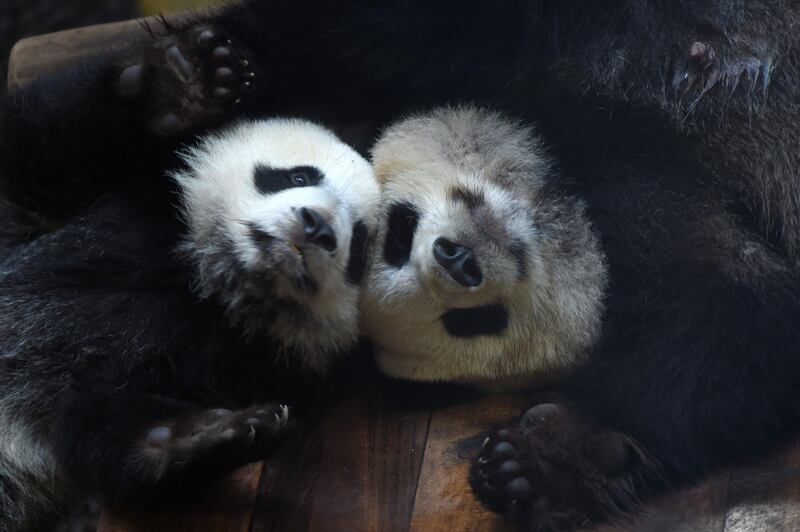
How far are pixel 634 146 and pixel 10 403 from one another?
161cm

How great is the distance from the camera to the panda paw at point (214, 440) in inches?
80.3

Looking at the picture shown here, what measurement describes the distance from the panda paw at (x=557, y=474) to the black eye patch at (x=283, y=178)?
2.39 ft

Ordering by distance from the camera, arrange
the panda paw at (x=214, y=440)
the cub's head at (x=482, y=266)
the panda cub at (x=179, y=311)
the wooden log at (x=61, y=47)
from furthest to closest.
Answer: the wooden log at (x=61, y=47) → the cub's head at (x=482, y=266) → the panda cub at (x=179, y=311) → the panda paw at (x=214, y=440)

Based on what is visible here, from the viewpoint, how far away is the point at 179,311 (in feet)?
7.80

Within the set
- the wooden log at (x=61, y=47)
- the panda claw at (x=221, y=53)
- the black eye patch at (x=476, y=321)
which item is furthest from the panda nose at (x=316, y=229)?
the wooden log at (x=61, y=47)

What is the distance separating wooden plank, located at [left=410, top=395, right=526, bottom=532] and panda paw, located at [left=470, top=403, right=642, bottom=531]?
0.04 metres

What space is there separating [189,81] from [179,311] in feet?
1.82

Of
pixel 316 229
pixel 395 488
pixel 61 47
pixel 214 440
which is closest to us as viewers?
pixel 214 440

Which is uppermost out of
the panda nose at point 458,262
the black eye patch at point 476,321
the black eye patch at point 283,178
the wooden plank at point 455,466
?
the black eye patch at point 283,178

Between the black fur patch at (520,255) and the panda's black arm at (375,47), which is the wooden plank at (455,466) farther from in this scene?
the panda's black arm at (375,47)

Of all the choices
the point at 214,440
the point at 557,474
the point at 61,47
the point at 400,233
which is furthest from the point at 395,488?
the point at 61,47

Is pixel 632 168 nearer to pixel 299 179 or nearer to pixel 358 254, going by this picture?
pixel 358 254

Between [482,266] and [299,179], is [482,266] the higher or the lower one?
the lower one

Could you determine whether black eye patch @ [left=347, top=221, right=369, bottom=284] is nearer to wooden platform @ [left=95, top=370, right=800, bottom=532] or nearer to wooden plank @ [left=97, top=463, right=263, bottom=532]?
wooden platform @ [left=95, top=370, right=800, bottom=532]
